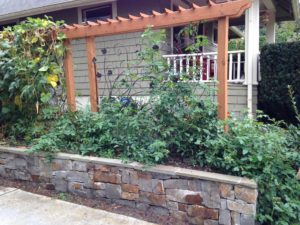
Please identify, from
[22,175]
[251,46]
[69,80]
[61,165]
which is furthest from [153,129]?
[251,46]

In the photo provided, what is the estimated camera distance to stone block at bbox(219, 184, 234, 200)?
2467mm

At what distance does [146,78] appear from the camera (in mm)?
3184

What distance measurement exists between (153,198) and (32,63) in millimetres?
2289

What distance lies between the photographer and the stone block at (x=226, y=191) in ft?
8.09

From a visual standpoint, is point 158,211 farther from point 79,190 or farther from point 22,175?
point 22,175

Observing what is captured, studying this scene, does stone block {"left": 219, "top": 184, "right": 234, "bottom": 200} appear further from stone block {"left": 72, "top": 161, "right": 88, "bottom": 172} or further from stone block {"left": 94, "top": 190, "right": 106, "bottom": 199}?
stone block {"left": 72, "top": 161, "right": 88, "bottom": 172}

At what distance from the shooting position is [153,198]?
9.18 feet

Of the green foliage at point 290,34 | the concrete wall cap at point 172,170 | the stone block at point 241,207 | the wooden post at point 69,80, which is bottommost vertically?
the stone block at point 241,207

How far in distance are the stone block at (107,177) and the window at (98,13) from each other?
5.58 metres

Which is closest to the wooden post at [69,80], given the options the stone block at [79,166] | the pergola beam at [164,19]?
the pergola beam at [164,19]

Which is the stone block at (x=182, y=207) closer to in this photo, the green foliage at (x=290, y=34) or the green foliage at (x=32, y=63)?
the green foliage at (x=32, y=63)

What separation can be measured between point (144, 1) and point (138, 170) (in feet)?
17.4

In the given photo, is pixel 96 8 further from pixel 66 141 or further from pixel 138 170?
pixel 138 170

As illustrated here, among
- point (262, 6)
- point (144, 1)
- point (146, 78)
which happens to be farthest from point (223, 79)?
point (262, 6)
